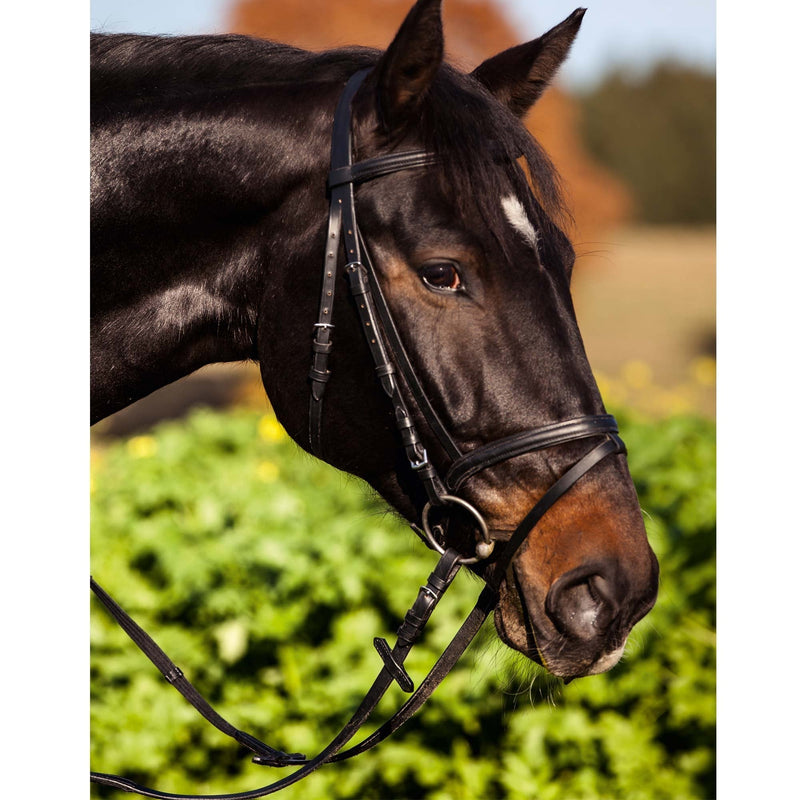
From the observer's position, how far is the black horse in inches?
70.6

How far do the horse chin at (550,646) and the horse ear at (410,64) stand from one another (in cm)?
102

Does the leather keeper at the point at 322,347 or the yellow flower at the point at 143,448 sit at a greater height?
the leather keeper at the point at 322,347

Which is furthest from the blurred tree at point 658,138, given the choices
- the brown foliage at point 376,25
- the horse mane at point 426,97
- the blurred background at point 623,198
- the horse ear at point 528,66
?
the horse mane at point 426,97

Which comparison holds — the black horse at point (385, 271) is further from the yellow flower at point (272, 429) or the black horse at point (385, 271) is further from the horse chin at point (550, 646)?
the yellow flower at point (272, 429)

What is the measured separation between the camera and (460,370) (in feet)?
5.99

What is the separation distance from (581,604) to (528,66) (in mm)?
1332

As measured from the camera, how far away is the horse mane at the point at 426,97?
185 cm

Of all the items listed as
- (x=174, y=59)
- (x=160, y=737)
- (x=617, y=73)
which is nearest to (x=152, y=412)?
(x=160, y=737)

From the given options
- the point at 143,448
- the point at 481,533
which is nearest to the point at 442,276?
the point at 481,533

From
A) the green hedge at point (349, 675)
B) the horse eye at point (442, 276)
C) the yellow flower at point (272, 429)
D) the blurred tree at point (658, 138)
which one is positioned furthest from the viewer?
the blurred tree at point (658, 138)

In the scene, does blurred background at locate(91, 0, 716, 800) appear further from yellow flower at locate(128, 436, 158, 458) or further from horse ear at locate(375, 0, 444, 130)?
horse ear at locate(375, 0, 444, 130)

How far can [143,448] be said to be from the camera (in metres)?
5.31

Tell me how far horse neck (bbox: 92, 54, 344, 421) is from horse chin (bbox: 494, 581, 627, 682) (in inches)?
33.4

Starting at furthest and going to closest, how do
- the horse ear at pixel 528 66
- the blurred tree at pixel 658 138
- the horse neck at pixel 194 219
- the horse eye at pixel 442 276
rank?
the blurred tree at pixel 658 138 → the horse ear at pixel 528 66 → the horse neck at pixel 194 219 → the horse eye at pixel 442 276
